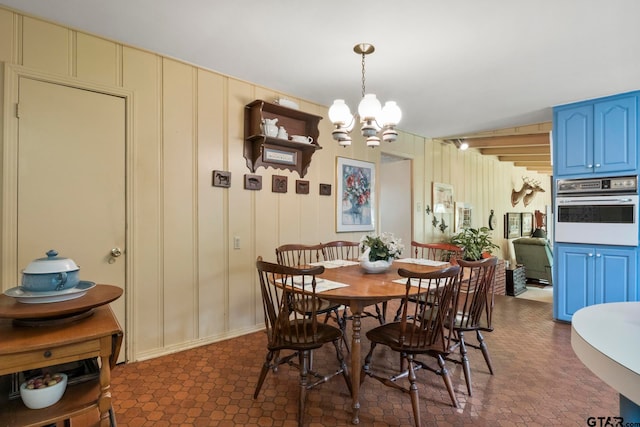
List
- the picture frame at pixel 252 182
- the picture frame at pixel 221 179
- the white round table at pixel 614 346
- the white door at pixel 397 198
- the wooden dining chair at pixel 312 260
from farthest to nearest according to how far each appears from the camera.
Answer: the white door at pixel 397 198 → the picture frame at pixel 252 182 → the picture frame at pixel 221 179 → the wooden dining chair at pixel 312 260 → the white round table at pixel 614 346

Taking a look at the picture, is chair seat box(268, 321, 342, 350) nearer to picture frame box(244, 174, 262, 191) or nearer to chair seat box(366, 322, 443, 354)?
chair seat box(366, 322, 443, 354)

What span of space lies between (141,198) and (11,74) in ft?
3.56

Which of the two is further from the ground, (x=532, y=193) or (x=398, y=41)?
(x=398, y=41)

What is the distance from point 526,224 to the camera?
852 centimetres

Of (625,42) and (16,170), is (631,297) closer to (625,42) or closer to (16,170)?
(625,42)

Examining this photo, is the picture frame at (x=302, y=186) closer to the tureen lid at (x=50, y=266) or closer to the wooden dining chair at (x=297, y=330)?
the wooden dining chair at (x=297, y=330)

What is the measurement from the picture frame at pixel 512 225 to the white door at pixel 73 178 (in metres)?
7.72

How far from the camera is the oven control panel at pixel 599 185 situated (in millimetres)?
3293

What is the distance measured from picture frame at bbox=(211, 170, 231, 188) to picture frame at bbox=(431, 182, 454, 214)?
11.9 feet

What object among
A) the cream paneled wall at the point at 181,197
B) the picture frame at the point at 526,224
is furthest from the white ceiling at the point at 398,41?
the picture frame at the point at 526,224

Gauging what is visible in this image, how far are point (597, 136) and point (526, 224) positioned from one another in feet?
18.6

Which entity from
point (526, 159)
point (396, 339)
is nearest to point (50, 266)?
point (396, 339)

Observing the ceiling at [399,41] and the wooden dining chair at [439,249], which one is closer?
the ceiling at [399,41]

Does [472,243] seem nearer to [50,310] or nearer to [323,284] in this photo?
[323,284]
